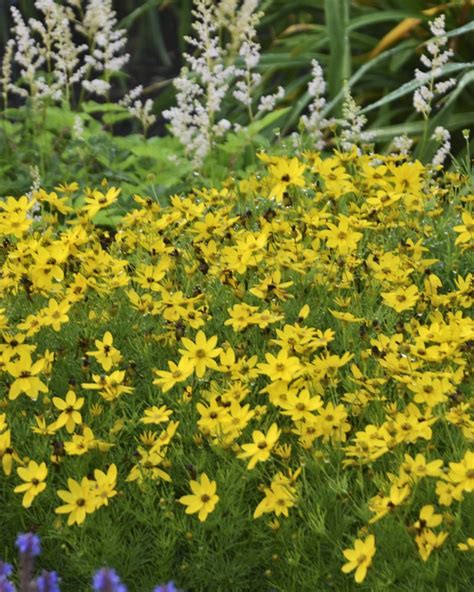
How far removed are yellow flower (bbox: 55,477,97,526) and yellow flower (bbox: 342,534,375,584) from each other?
1.81 feet

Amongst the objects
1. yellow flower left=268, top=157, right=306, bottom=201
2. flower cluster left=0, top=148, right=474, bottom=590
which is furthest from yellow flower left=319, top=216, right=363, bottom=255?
yellow flower left=268, top=157, right=306, bottom=201

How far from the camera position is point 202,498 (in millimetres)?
2443

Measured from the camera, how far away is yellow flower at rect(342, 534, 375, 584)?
7.25ft

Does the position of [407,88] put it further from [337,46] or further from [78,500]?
[78,500]

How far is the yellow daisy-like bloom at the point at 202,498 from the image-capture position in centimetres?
242

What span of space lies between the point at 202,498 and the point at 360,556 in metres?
0.37

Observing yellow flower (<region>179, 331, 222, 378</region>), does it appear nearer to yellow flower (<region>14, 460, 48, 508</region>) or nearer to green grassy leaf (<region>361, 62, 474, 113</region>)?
yellow flower (<region>14, 460, 48, 508</region>)

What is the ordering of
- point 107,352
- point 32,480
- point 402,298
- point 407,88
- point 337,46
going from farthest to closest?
point 337,46 < point 407,88 < point 402,298 < point 107,352 < point 32,480

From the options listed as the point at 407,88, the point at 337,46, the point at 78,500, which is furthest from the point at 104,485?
the point at 337,46

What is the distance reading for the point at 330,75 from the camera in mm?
6133

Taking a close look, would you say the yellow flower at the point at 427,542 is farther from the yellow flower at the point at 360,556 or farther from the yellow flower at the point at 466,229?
the yellow flower at the point at 466,229

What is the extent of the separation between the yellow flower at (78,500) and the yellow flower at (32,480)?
57 millimetres

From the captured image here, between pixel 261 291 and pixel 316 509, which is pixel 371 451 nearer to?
pixel 316 509

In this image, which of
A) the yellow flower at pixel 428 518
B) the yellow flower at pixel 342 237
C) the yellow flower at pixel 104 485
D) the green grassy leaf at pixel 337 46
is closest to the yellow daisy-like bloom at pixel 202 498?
the yellow flower at pixel 104 485
